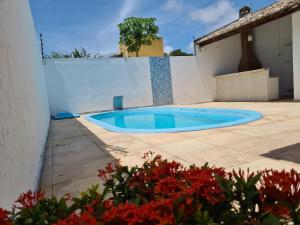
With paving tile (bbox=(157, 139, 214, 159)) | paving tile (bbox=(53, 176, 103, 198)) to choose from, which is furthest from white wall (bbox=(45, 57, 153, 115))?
paving tile (bbox=(53, 176, 103, 198))

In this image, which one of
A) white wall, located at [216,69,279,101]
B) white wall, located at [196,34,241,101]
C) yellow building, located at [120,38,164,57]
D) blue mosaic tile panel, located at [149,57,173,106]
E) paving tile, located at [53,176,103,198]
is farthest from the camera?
yellow building, located at [120,38,164,57]

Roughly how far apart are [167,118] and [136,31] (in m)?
15.4

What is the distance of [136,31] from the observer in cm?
2417

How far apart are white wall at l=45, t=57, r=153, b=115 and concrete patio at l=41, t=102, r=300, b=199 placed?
6317 mm

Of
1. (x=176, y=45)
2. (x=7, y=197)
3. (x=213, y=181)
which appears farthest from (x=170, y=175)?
(x=176, y=45)

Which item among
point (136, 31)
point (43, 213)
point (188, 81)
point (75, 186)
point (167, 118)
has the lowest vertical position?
point (167, 118)

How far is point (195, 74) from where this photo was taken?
14383 millimetres

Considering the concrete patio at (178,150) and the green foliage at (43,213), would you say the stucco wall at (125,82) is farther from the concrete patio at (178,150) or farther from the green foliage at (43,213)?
Answer: the green foliage at (43,213)

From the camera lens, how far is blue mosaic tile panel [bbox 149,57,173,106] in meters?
13.7

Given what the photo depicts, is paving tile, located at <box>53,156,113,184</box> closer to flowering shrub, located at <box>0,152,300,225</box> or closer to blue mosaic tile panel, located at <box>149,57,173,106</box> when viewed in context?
flowering shrub, located at <box>0,152,300,225</box>

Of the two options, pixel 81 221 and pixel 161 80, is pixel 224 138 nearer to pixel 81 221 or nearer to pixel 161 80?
pixel 81 221

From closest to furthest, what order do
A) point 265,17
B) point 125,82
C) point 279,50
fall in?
point 265,17 → point 125,82 → point 279,50

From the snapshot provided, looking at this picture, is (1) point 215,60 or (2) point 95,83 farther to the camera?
(1) point 215,60

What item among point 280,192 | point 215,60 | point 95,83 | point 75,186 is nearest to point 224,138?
point 75,186
